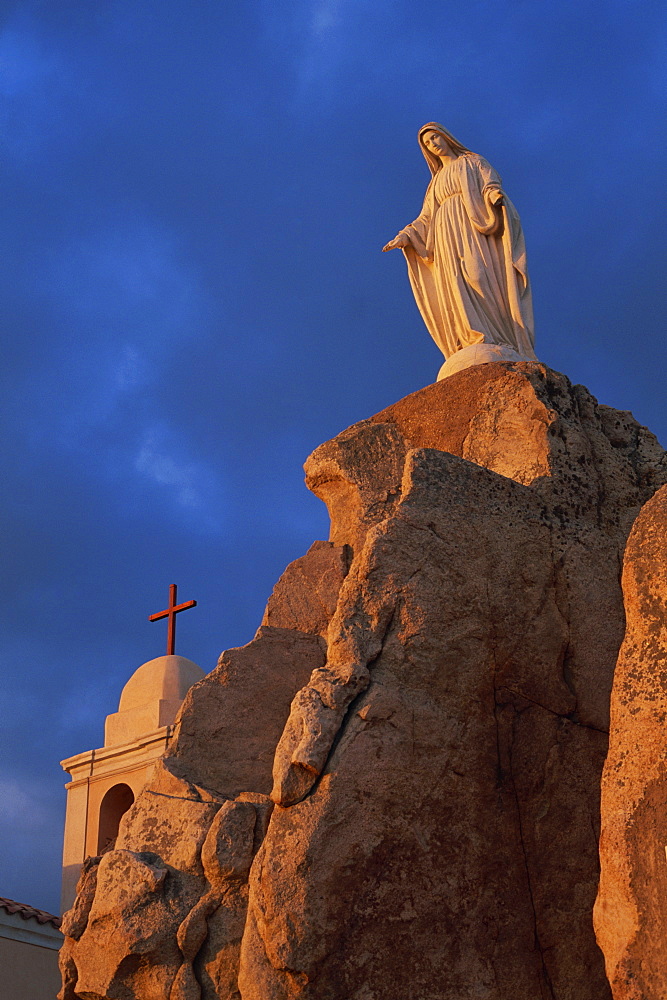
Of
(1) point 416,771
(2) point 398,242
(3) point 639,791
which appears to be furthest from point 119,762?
(3) point 639,791

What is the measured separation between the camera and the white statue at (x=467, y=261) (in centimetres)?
927

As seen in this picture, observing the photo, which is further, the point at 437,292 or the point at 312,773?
the point at 437,292

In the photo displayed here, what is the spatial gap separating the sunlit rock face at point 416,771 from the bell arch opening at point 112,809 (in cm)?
995

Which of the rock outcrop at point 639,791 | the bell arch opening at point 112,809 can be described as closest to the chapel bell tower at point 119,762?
the bell arch opening at point 112,809

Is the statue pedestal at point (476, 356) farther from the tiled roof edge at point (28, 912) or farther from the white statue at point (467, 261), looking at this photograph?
the tiled roof edge at point (28, 912)

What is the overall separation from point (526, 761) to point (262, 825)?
1305 millimetres

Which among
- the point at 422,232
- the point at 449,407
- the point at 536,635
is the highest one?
the point at 422,232

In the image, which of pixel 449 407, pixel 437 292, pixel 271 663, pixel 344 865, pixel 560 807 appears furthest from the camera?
pixel 437 292

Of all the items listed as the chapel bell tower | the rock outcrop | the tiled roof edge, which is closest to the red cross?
the chapel bell tower

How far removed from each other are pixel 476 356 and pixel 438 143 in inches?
88.4

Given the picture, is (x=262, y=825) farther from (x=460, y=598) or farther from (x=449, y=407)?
(x=449, y=407)

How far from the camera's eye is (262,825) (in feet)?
19.6

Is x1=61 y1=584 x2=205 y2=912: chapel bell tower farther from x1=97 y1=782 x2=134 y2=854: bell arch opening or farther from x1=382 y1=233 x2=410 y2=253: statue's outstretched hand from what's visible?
x1=382 y1=233 x2=410 y2=253: statue's outstretched hand

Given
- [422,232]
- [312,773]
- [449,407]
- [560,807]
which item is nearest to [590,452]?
[449,407]
